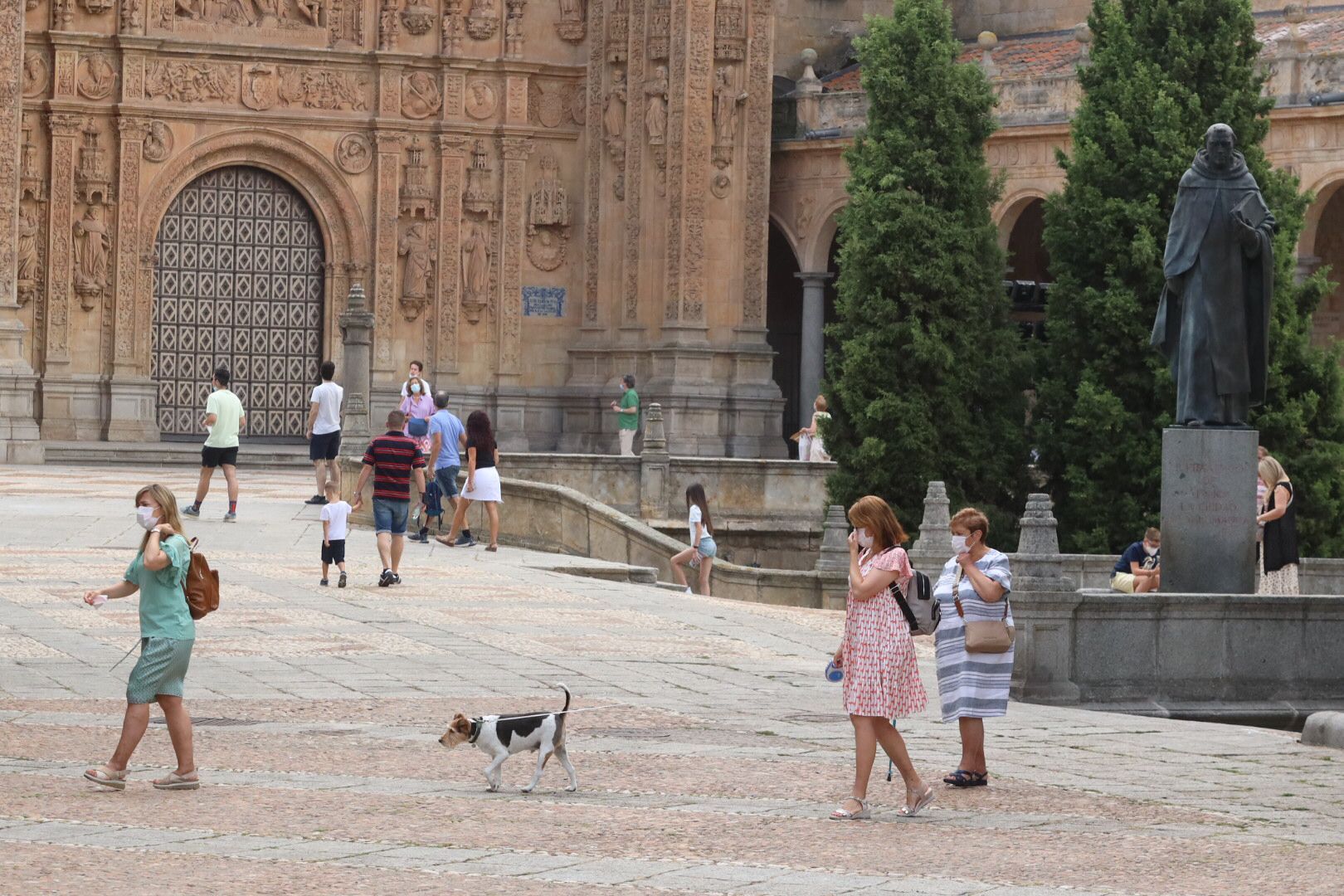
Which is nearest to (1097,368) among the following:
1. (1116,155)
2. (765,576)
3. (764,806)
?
(1116,155)

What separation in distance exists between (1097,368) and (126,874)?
→ 63.8 feet

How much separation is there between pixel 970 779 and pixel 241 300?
2594 cm

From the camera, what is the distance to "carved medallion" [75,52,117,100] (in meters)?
33.8

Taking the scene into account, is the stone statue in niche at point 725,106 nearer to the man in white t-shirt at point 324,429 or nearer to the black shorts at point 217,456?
the man in white t-shirt at point 324,429

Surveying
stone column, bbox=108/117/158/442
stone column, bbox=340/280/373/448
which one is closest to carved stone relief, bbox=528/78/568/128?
stone column, bbox=108/117/158/442

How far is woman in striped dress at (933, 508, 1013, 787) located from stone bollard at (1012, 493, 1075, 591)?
3647 mm

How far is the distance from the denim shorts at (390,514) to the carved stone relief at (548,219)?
1739cm

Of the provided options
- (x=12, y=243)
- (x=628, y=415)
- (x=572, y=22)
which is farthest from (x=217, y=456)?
(x=572, y=22)

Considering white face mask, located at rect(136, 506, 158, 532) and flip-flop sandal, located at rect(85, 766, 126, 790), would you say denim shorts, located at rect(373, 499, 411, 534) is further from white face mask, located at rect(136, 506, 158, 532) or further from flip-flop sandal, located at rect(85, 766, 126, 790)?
flip-flop sandal, located at rect(85, 766, 126, 790)

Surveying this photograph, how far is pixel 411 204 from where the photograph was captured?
116 feet

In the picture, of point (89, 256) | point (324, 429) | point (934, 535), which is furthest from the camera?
point (89, 256)

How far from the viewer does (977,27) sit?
38500 millimetres

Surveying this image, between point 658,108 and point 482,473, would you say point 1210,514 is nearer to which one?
point 482,473

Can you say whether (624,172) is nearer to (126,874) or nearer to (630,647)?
(630,647)
